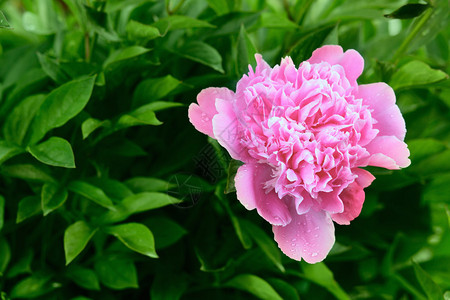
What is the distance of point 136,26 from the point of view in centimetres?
43

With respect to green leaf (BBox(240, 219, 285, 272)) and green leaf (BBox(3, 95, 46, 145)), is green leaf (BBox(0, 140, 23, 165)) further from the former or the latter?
green leaf (BBox(240, 219, 285, 272))

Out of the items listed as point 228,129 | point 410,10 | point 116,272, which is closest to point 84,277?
point 116,272

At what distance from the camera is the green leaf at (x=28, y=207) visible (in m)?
0.42

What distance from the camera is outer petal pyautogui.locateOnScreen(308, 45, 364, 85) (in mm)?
346

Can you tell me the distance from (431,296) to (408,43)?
0.21m

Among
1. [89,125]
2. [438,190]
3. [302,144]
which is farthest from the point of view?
[438,190]

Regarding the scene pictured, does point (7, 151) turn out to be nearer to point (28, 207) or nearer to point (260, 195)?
point (28, 207)

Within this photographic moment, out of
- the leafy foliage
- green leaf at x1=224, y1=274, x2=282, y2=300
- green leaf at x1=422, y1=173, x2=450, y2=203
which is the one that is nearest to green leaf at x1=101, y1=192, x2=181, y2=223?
the leafy foliage

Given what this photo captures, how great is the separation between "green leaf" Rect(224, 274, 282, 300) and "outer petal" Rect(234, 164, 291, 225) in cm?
14

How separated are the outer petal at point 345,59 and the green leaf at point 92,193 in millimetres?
185

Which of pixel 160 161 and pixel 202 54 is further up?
pixel 202 54

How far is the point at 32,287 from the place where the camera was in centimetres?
46

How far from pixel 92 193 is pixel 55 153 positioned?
1.7 inches

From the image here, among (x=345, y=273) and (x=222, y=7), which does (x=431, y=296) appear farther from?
(x=222, y=7)
